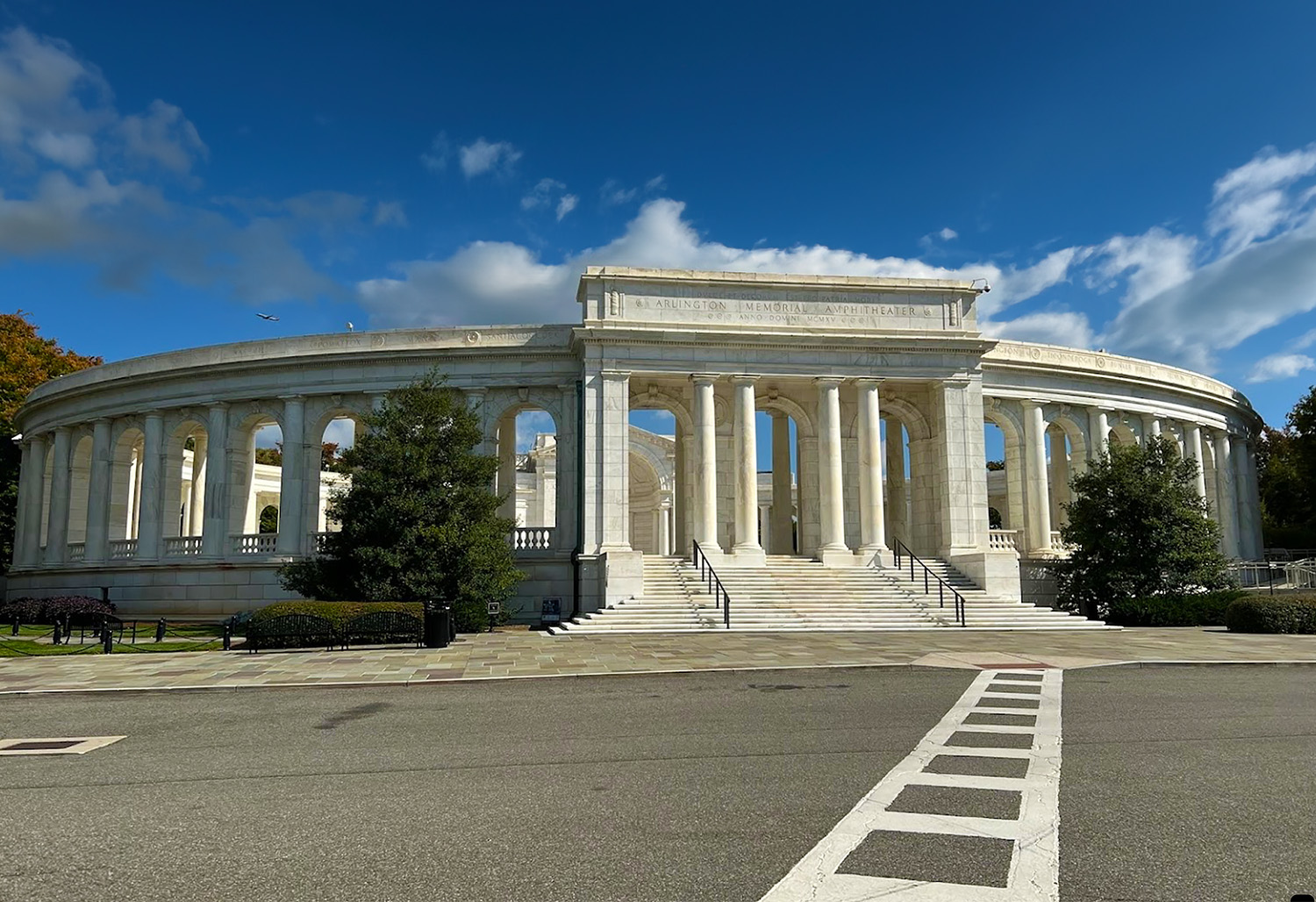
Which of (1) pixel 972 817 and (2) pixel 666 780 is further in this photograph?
(2) pixel 666 780

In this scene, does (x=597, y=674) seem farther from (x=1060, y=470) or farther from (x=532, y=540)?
(x=1060, y=470)

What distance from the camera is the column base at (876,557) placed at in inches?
1358

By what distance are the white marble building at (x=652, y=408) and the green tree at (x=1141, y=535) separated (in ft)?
10.4

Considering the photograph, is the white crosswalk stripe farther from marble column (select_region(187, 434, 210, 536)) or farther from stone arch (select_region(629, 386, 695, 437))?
marble column (select_region(187, 434, 210, 536))

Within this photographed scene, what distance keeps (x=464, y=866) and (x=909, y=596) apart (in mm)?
27143

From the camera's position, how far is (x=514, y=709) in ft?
42.9

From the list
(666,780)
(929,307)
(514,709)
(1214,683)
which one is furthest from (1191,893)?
(929,307)

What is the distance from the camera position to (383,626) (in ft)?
77.0

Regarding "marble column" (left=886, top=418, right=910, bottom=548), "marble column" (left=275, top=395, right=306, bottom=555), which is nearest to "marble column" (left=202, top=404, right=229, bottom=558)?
"marble column" (left=275, top=395, right=306, bottom=555)

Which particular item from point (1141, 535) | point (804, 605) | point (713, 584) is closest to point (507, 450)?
point (713, 584)

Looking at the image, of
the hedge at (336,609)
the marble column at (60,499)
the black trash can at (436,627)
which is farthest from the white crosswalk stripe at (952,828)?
the marble column at (60,499)

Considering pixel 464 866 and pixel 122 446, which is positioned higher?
pixel 122 446

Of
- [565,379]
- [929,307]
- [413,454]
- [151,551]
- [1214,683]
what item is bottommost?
[1214,683]

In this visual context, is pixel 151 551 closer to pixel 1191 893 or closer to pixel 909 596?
pixel 909 596
